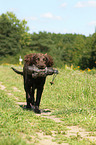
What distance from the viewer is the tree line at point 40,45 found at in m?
25.8

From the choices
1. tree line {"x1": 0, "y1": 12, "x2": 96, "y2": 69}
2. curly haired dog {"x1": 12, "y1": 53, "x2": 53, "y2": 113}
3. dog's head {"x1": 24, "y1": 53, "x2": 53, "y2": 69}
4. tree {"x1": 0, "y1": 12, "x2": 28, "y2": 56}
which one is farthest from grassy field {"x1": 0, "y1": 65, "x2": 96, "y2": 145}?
tree {"x1": 0, "y1": 12, "x2": 28, "y2": 56}

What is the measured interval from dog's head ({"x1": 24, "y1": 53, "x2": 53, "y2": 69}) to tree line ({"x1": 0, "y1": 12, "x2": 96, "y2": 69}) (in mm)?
18257

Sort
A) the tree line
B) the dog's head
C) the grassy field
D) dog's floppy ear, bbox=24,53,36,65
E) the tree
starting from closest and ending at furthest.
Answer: the grassy field
the dog's head
dog's floppy ear, bbox=24,53,36,65
the tree line
the tree

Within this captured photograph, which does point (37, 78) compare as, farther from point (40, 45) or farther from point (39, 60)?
point (40, 45)

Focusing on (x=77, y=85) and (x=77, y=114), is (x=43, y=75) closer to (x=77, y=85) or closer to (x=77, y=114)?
(x=77, y=114)

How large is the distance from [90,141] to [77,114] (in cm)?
225

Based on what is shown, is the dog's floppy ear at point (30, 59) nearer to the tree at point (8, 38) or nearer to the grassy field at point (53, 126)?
the grassy field at point (53, 126)

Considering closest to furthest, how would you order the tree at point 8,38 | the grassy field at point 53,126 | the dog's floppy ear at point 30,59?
the grassy field at point 53,126
the dog's floppy ear at point 30,59
the tree at point 8,38

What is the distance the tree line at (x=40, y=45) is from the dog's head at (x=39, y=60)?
1826cm

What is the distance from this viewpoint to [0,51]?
5681 cm

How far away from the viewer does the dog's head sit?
22.2 ft

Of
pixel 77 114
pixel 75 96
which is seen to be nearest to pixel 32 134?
pixel 77 114

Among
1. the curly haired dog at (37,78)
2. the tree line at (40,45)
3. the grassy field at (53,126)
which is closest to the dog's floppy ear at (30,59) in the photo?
the curly haired dog at (37,78)

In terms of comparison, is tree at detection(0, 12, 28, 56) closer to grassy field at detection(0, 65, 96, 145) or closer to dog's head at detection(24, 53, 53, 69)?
grassy field at detection(0, 65, 96, 145)
